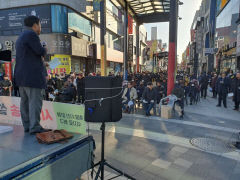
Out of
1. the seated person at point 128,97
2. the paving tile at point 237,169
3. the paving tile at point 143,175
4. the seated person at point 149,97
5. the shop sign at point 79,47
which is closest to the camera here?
the paving tile at point 143,175

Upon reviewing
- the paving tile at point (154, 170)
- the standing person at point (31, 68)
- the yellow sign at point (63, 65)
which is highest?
the yellow sign at point (63, 65)

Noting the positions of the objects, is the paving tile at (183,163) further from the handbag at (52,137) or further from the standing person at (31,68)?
the standing person at (31,68)

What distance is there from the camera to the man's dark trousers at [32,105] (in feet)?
9.48

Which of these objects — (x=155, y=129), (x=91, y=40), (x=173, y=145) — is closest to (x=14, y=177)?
(x=173, y=145)

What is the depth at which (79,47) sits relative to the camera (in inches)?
798

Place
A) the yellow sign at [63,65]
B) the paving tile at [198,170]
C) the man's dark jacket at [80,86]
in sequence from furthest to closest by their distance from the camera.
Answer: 1. the yellow sign at [63,65]
2. the man's dark jacket at [80,86]
3. the paving tile at [198,170]

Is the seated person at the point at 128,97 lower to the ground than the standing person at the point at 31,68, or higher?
lower

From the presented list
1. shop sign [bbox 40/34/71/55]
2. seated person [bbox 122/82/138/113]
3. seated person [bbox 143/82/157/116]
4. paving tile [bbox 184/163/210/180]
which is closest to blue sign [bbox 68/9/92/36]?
shop sign [bbox 40/34/71/55]

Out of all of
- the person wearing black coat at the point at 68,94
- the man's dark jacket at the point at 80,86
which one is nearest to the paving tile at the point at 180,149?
the person wearing black coat at the point at 68,94

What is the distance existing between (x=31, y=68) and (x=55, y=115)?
0.98 m

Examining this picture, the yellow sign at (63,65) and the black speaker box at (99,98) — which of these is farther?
the yellow sign at (63,65)

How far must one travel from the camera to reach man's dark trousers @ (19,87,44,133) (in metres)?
2.89

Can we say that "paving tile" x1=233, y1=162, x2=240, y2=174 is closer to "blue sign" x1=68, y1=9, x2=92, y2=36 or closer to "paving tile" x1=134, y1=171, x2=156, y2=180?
"paving tile" x1=134, y1=171, x2=156, y2=180

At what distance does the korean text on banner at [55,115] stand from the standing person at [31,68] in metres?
0.39
